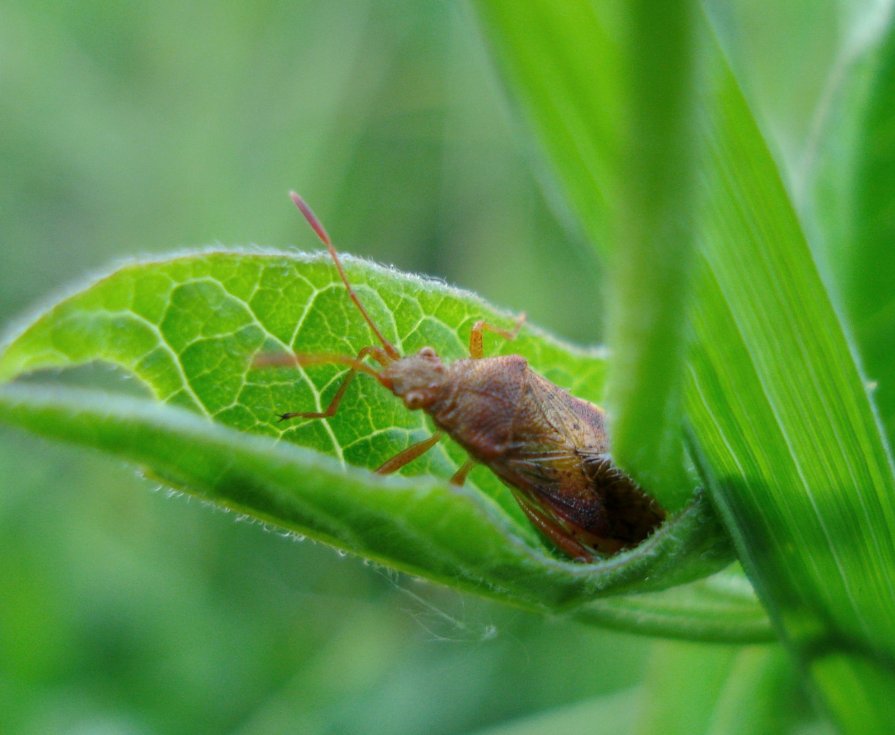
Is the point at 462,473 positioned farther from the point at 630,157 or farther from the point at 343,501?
the point at 630,157

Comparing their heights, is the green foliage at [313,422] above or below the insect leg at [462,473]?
above

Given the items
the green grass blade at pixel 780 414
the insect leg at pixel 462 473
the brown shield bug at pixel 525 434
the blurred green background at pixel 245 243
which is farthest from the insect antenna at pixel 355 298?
the blurred green background at pixel 245 243

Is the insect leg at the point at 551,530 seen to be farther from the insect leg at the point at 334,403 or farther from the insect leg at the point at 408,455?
the insect leg at the point at 334,403

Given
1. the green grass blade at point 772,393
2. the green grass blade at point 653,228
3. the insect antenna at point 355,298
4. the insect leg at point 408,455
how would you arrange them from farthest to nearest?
the insect leg at point 408,455
the insect antenna at point 355,298
the green grass blade at point 772,393
the green grass blade at point 653,228

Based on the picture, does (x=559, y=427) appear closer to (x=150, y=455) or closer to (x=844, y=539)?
(x=844, y=539)

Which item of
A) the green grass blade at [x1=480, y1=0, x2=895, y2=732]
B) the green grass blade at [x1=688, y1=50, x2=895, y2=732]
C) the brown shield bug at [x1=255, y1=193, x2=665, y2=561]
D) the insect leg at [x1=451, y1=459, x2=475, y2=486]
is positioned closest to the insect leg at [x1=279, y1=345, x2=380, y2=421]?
the brown shield bug at [x1=255, y1=193, x2=665, y2=561]

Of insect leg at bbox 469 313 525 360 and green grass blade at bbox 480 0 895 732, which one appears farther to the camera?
insect leg at bbox 469 313 525 360

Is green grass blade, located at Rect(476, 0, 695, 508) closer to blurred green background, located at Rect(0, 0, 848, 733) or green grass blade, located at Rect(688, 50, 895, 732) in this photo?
green grass blade, located at Rect(688, 50, 895, 732)

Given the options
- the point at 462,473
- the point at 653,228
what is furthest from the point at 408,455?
the point at 653,228

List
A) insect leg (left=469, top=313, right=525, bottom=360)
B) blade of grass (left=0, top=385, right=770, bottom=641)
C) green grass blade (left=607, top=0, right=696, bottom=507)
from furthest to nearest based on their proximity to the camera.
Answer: insect leg (left=469, top=313, right=525, bottom=360) < blade of grass (left=0, top=385, right=770, bottom=641) < green grass blade (left=607, top=0, right=696, bottom=507)
